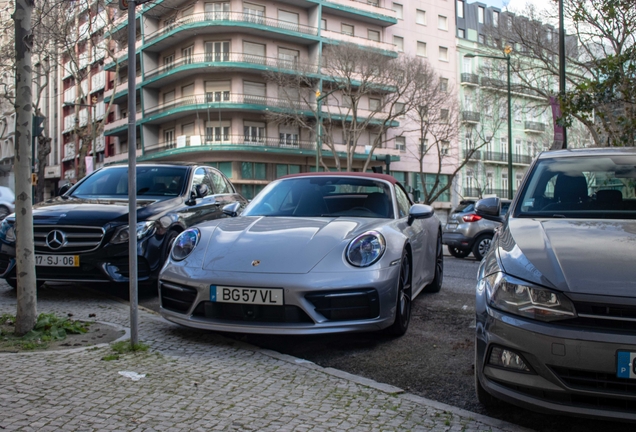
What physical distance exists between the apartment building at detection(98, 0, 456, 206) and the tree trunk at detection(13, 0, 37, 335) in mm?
33208

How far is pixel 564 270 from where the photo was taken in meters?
2.69

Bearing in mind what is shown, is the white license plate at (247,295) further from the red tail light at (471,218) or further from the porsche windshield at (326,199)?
the red tail light at (471,218)

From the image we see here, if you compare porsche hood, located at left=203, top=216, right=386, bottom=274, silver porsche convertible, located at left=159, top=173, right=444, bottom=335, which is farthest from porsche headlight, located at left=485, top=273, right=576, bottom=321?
porsche hood, located at left=203, top=216, right=386, bottom=274

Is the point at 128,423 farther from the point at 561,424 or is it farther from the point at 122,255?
the point at 122,255

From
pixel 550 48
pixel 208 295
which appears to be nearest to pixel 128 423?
pixel 208 295

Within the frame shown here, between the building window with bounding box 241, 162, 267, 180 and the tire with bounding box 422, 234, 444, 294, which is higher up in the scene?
the building window with bounding box 241, 162, 267, 180

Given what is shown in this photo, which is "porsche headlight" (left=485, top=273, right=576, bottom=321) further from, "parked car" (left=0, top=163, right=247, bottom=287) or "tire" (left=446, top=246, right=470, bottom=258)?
"tire" (left=446, top=246, right=470, bottom=258)

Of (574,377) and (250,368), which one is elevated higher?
(574,377)

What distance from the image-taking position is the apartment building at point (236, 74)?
124ft

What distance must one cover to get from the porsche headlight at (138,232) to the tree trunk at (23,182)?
4.98 feet

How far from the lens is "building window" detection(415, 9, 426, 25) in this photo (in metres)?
48.5

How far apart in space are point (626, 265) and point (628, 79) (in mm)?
9437

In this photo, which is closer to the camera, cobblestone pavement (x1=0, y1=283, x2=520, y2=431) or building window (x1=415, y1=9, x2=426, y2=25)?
cobblestone pavement (x1=0, y1=283, x2=520, y2=431)

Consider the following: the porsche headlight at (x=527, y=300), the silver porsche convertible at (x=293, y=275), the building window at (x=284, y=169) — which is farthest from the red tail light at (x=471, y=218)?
the building window at (x=284, y=169)
